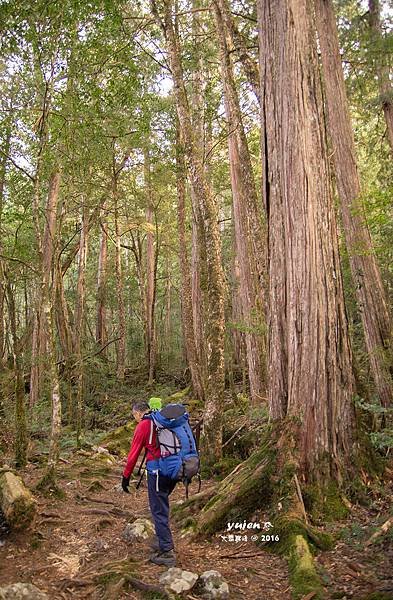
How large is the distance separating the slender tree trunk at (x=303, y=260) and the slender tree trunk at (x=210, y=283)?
2639mm

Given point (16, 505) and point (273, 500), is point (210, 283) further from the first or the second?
point (16, 505)

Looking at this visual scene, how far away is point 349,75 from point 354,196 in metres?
5.25

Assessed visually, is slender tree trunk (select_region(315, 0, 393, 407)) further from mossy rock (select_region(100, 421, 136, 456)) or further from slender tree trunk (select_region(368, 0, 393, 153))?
mossy rock (select_region(100, 421, 136, 456))

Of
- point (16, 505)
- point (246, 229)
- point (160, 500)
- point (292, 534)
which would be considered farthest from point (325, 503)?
point (246, 229)

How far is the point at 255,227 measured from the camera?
10.2m

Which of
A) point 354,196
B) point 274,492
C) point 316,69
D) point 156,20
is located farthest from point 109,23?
point 274,492

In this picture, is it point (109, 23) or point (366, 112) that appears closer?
point (109, 23)

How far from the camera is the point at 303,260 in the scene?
545 cm

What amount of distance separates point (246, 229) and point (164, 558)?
8.80 m

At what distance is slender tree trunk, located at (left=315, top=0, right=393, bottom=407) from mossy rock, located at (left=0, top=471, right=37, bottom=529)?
227 inches

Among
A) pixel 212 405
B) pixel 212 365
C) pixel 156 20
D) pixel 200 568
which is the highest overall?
pixel 156 20

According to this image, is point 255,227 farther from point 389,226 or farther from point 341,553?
point 341,553

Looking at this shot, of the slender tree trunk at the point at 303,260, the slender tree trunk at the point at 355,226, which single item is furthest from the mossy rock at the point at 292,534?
the slender tree trunk at the point at 355,226

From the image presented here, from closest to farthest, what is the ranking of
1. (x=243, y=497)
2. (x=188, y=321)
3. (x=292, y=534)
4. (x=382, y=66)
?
(x=292, y=534), (x=243, y=497), (x=382, y=66), (x=188, y=321)
